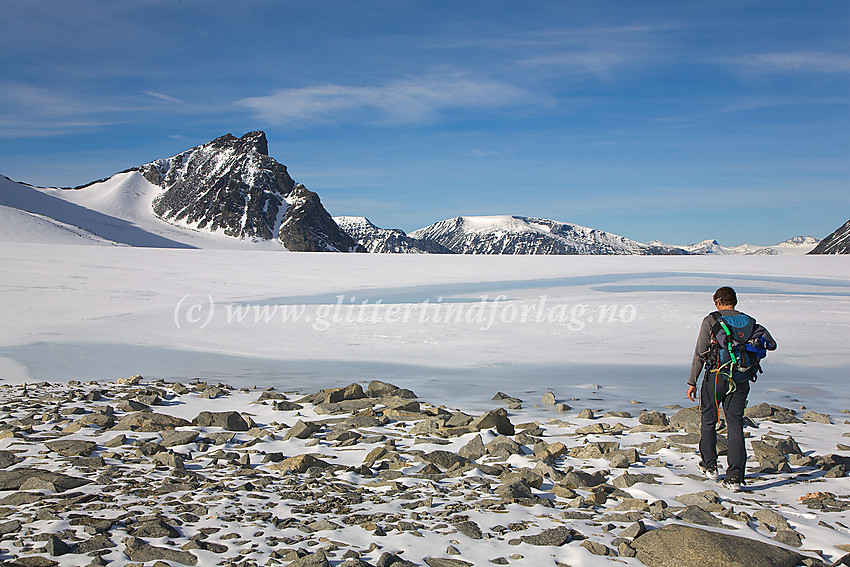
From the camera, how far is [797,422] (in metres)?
8.92

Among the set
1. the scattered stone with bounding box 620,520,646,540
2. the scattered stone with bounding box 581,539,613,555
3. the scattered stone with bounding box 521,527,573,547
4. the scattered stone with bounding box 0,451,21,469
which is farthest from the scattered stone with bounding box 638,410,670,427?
the scattered stone with bounding box 0,451,21,469

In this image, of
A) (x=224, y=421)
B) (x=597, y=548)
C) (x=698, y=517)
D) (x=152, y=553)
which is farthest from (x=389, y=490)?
(x=224, y=421)

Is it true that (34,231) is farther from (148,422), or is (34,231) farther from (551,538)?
(551,538)

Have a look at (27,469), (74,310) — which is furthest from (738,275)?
(27,469)

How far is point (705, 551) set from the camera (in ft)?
14.8

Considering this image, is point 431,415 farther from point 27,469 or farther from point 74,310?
point 74,310

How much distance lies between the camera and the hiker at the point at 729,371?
247 inches

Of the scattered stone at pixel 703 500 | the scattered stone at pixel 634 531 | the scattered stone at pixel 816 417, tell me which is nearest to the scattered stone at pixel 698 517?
the scattered stone at pixel 703 500

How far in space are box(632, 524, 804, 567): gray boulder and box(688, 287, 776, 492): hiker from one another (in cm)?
167

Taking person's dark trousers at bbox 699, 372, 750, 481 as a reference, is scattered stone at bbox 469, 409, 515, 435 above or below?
below

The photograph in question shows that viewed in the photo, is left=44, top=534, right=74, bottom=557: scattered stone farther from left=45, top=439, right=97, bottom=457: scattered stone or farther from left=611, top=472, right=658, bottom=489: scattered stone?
left=611, top=472, right=658, bottom=489: scattered stone

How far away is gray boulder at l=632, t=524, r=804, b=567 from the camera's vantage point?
4.43m

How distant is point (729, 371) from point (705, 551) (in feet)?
7.82

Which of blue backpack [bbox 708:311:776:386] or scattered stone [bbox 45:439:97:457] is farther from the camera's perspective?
scattered stone [bbox 45:439:97:457]
